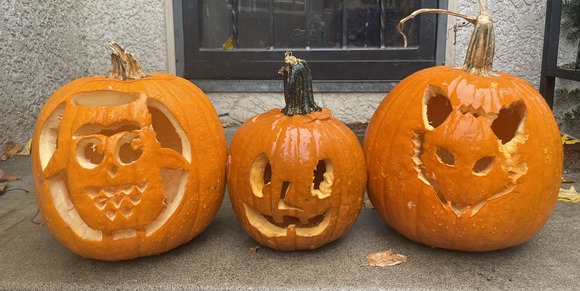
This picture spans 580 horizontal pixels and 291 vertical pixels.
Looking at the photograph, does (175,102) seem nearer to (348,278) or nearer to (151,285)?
(151,285)

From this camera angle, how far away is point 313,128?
1.57 m

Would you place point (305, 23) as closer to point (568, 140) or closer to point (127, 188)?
point (568, 140)

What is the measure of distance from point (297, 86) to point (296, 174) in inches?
12.5

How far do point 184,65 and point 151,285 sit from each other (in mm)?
2465

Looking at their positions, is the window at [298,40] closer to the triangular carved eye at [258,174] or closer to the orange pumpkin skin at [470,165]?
the orange pumpkin skin at [470,165]

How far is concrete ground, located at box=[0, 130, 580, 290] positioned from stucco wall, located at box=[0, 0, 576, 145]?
157 centimetres

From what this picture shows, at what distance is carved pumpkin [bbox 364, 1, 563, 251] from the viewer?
1.49 meters

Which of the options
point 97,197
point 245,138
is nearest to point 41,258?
point 97,197

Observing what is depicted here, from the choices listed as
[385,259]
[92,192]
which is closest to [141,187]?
[92,192]

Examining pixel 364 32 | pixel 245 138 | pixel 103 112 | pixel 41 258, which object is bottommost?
pixel 41 258

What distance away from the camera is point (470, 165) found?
1.49 meters

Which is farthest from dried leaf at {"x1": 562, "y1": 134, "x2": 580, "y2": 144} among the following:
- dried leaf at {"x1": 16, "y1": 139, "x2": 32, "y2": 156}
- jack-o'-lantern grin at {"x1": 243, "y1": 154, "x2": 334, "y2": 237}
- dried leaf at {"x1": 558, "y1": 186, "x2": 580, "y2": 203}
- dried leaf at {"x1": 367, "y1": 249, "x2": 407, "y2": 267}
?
dried leaf at {"x1": 16, "y1": 139, "x2": 32, "y2": 156}

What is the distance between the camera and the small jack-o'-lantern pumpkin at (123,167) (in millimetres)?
1456

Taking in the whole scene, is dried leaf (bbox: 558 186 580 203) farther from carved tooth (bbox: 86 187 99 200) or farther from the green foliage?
carved tooth (bbox: 86 187 99 200)
